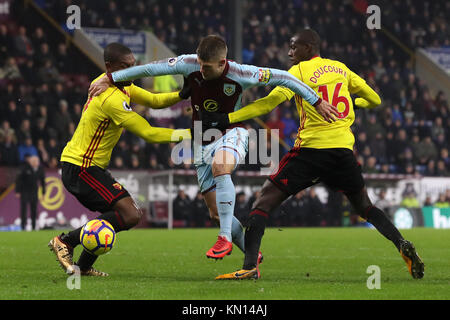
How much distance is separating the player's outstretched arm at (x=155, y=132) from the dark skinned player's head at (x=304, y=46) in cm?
118

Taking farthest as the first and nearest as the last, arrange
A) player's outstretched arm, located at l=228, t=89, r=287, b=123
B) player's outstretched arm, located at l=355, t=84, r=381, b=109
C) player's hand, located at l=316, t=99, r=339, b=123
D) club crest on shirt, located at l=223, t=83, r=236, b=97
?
player's outstretched arm, located at l=355, t=84, r=381, b=109 < club crest on shirt, located at l=223, t=83, r=236, b=97 < player's outstretched arm, located at l=228, t=89, r=287, b=123 < player's hand, located at l=316, t=99, r=339, b=123

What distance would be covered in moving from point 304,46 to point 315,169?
107cm

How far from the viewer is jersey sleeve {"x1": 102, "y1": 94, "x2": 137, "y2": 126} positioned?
6.73 metres

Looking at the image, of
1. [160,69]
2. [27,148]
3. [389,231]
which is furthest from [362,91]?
[27,148]

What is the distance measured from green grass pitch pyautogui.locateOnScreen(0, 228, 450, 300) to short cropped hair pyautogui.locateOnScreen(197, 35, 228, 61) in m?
1.80

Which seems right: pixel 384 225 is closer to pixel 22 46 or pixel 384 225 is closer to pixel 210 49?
pixel 210 49

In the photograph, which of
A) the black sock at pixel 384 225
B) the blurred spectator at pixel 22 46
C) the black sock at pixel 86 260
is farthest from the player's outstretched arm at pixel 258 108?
the blurred spectator at pixel 22 46

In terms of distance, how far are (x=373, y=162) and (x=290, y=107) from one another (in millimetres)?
2998

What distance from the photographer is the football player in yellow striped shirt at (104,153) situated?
265 inches

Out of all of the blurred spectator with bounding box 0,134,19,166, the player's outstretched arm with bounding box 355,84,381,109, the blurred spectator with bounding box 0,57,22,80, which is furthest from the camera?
the blurred spectator with bounding box 0,57,22,80

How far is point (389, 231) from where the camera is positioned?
6.91 metres

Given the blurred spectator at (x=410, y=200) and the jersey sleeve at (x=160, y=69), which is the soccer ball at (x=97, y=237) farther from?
the blurred spectator at (x=410, y=200)

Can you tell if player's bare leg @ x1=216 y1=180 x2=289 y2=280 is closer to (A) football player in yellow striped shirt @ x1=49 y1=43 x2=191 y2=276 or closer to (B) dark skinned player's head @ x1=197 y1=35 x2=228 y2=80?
(A) football player in yellow striped shirt @ x1=49 y1=43 x2=191 y2=276

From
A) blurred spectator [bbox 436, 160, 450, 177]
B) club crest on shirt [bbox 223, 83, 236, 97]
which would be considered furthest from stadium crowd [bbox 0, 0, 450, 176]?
club crest on shirt [bbox 223, 83, 236, 97]
